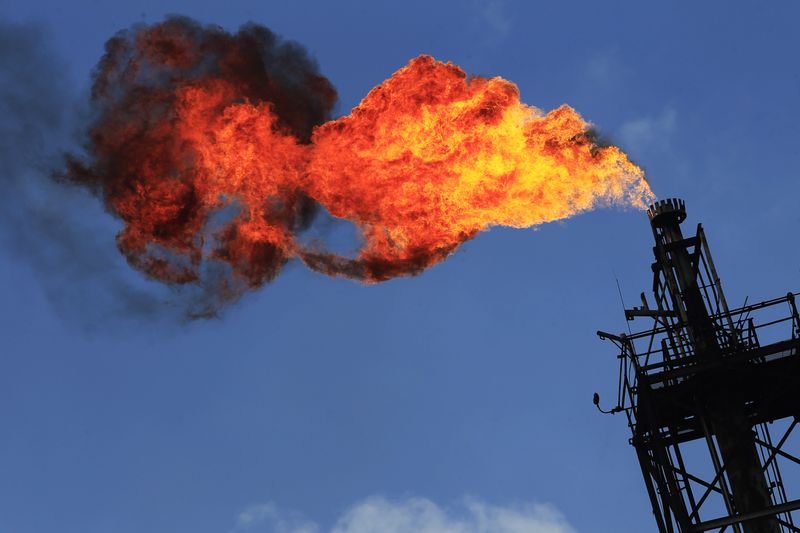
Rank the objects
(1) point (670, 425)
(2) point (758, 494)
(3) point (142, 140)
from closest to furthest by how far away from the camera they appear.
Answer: (2) point (758, 494), (1) point (670, 425), (3) point (142, 140)

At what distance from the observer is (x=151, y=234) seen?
36.0 meters

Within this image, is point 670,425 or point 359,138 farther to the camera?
point 359,138

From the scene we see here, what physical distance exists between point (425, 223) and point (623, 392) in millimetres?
9906

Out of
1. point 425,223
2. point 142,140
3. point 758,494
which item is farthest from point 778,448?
point 142,140

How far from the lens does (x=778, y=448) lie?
27656 millimetres

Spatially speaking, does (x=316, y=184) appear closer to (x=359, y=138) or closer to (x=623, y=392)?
(x=359, y=138)

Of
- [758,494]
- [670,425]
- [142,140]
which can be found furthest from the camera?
[142,140]

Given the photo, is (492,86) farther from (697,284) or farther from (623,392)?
(623,392)

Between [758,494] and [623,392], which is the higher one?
[623,392]

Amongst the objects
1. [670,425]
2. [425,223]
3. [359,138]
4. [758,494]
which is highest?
[359,138]

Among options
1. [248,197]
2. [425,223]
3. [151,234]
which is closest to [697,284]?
[425,223]

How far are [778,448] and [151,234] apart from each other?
20438mm

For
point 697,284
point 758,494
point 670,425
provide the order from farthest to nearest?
point 697,284, point 670,425, point 758,494

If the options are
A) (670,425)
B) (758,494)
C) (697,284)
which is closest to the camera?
(758,494)
